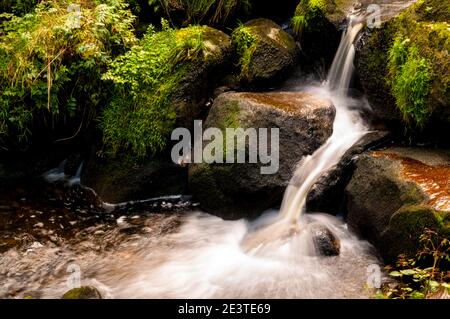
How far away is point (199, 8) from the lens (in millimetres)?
7527

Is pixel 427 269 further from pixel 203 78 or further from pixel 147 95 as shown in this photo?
pixel 147 95

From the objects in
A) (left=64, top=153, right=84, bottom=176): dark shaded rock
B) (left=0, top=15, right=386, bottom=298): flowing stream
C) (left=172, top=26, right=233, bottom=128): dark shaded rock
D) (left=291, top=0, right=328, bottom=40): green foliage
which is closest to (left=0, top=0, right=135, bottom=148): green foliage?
(left=64, top=153, right=84, bottom=176): dark shaded rock

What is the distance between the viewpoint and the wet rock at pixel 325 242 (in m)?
4.96

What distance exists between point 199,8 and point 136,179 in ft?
10.5

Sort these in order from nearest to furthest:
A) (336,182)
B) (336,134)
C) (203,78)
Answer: (336,182)
(336,134)
(203,78)

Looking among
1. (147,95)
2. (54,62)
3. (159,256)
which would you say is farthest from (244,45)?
(159,256)


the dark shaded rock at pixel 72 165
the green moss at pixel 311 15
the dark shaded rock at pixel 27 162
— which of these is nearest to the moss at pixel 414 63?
the green moss at pixel 311 15

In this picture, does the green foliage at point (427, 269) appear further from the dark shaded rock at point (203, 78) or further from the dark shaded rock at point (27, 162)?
the dark shaded rock at point (27, 162)

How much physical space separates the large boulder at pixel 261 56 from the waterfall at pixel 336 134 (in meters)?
0.78

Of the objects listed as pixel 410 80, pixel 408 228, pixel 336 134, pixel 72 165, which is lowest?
pixel 408 228

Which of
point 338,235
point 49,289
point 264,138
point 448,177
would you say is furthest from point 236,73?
point 49,289

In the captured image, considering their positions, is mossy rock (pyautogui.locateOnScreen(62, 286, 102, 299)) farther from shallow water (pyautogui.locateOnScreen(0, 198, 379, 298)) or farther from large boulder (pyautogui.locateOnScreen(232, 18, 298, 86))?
large boulder (pyautogui.locateOnScreen(232, 18, 298, 86))

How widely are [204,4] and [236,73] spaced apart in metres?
1.45

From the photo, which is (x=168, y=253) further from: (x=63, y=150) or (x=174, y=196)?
(x=63, y=150)
